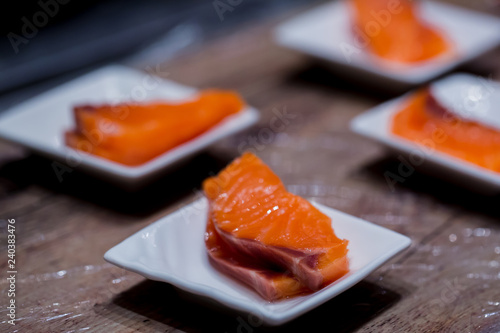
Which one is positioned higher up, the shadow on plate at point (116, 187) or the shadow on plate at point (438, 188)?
the shadow on plate at point (116, 187)

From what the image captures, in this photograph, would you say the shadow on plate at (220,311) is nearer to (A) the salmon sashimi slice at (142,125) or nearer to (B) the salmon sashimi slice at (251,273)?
(B) the salmon sashimi slice at (251,273)

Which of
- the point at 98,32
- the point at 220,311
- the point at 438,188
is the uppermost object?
the point at 98,32

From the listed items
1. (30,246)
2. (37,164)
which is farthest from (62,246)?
(37,164)

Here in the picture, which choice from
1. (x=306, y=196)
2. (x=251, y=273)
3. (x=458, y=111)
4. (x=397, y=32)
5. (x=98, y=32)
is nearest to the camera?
(x=251, y=273)

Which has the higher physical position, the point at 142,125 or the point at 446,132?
the point at 142,125

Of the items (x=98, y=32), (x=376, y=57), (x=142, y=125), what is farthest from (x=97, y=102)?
(x=98, y=32)

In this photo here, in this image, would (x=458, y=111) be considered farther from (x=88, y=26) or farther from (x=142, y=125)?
(x=88, y=26)

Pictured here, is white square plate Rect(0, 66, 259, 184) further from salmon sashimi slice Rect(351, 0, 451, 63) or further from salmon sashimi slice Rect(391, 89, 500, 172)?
salmon sashimi slice Rect(351, 0, 451, 63)

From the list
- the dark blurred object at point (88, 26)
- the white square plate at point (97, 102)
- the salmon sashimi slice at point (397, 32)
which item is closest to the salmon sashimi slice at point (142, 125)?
the white square plate at point (97, 102)
